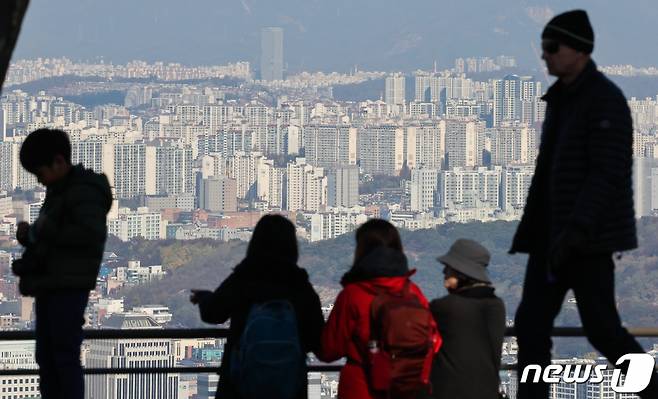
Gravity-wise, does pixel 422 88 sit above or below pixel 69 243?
above

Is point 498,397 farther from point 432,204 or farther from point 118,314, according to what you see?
point 432,204

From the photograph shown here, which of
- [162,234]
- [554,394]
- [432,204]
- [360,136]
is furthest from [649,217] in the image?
[554,394]

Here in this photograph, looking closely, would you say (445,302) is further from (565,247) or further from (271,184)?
(271,184)

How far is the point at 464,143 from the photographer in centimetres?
15100

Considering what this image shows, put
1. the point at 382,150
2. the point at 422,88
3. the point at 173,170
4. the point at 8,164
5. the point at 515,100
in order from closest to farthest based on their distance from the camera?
the point at 8,164 < the point at 173,170 < the point at 382,150 < the point at 515,100 < the point at 422,88

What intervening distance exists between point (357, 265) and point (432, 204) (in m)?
126

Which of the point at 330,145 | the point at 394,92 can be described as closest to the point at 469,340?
the point at 330,145

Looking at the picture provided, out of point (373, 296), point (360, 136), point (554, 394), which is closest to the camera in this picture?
point (373, 296)

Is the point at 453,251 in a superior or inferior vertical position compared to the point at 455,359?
superior

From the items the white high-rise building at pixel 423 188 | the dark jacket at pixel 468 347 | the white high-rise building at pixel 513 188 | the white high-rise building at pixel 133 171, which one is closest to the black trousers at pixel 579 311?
the dark jacket at pixel 468 347

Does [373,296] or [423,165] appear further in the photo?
[423,165]

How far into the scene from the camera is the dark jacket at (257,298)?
4148mm

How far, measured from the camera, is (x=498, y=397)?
4.11m

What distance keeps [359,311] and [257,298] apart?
1.04 ft
